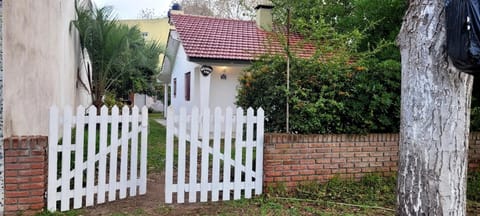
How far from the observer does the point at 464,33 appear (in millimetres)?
2793

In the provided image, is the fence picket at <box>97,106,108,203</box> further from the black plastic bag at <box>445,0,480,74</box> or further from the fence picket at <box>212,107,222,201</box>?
the black plastic bag at <box>445,0,480,74</box>

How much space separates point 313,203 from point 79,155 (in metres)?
2.86

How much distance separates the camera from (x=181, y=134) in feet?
14.9

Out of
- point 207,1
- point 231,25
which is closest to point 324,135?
point 231,25

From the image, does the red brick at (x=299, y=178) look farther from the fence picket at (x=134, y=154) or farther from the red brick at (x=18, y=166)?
the red brick at (x=18, y=166)

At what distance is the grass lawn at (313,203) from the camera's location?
434 centimetres

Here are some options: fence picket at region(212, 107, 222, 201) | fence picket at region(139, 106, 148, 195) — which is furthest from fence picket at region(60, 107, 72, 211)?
fence picket at region(212, 107, 222, 201)

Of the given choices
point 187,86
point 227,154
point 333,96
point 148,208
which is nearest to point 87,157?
point 148,208

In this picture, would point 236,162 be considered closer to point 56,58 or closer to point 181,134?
point 181,134

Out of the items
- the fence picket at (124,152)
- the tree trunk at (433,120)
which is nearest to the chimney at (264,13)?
the fence picket at (124,152)

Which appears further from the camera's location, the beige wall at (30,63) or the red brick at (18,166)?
the beige wall at (30,63)

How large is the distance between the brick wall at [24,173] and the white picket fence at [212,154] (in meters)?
1.37

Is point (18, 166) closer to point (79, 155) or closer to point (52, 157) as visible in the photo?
point (52, 157)

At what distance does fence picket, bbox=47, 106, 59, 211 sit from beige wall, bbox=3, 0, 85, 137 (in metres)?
0.40
